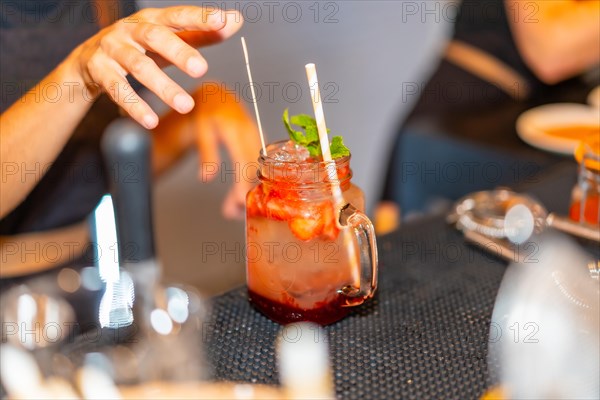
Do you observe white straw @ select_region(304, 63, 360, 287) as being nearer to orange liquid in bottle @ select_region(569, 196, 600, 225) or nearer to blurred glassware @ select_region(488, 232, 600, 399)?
blurred glassware @ select_region(488, 232, 600, 399)

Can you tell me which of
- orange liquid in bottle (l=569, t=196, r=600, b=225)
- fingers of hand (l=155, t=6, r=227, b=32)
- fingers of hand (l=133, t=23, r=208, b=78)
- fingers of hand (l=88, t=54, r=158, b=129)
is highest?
fingers of hand (l=155, t=6, r=227, b=32)

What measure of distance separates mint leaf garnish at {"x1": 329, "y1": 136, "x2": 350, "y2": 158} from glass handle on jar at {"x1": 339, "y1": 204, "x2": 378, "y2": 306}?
5 centimetres

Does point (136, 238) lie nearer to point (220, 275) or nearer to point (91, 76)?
point (91, 76)

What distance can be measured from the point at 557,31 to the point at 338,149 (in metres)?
1.07

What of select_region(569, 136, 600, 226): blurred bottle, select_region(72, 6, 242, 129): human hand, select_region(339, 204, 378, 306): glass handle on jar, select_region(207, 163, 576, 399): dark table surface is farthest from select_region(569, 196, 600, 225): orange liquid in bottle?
select_region(72, 6, 242, 129): human hand

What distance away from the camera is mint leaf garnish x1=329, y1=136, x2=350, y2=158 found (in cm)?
69

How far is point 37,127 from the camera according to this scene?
88 cm

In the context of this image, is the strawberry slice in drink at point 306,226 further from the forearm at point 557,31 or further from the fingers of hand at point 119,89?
the forearm at point 557,31

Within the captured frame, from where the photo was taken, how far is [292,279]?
2.28 feet

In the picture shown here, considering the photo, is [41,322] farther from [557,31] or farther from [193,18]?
[557,31]

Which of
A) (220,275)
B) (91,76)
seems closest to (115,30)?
(91,76)

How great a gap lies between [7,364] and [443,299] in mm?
466

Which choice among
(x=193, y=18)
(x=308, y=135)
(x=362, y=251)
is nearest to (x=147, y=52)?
(x=193, y=18)

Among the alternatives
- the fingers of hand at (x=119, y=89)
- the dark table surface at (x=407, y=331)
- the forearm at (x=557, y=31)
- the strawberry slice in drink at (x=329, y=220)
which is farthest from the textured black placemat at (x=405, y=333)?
the forearm at (x=557, y=31)
